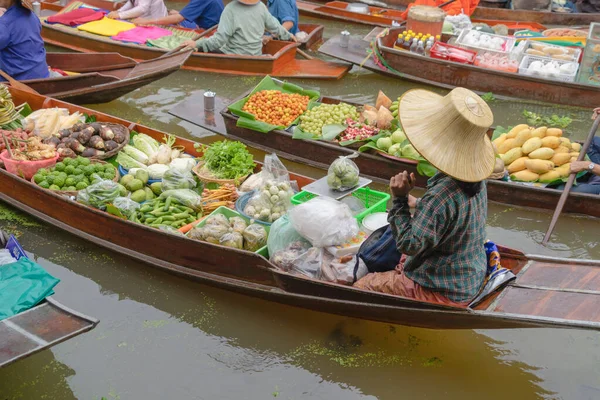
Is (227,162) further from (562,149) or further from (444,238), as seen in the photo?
(562,149)

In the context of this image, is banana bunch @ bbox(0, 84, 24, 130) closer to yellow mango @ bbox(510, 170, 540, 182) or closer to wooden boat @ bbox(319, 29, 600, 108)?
wooden boat @ bbox(319, 29, 600, 108)

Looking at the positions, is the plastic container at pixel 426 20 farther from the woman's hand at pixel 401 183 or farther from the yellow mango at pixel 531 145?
the woman's hand at pixel 401 183

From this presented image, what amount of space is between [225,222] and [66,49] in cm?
573

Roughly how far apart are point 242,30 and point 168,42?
1.20m

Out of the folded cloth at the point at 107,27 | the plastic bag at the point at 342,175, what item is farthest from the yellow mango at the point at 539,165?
the folded cloth at the point at 107,27

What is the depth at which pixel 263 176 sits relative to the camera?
204 inches

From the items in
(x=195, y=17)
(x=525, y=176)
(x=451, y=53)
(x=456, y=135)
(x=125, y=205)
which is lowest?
(x=525, y=176)

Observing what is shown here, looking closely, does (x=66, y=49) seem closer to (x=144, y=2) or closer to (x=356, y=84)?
(x=144, y=2)

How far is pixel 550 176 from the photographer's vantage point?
5.80 meters

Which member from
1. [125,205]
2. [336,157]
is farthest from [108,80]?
[336,157]

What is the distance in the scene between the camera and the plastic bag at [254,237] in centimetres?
455

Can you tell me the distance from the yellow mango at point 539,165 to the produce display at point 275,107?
7.65 ft

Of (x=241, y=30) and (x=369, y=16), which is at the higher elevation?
(x=241, y=30)

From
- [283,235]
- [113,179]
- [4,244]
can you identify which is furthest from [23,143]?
[283,235]
